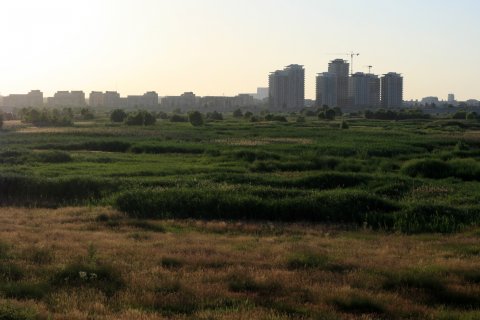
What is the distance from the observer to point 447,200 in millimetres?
23281

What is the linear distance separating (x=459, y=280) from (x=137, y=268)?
5857 millimetres

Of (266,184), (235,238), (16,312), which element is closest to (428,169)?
(266,184)

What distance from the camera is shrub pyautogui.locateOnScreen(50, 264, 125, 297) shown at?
33.8 ft

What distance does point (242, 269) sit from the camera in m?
11.7

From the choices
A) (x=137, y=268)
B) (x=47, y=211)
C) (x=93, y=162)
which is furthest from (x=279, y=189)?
(x=93, y=162)

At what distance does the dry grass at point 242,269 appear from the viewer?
29.9ft

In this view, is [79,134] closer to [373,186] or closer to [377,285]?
[373,186]

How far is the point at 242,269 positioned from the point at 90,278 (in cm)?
279

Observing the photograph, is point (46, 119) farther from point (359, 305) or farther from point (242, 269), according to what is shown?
point (359, 305)

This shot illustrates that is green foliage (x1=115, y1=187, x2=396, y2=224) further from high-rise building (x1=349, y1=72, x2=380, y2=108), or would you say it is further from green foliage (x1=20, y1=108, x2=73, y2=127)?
high-rise building (x1=349, y1=72, x2=380, y2=108)

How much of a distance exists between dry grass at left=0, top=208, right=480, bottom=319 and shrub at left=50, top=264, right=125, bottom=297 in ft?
0.53

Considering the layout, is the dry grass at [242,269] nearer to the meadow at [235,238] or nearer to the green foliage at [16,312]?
the meadow at [235,238]

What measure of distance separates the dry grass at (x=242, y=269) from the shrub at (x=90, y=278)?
6.4 inches

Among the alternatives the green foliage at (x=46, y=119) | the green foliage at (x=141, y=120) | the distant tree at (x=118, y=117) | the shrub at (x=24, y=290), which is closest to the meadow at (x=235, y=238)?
the shrub at (x=24, y=290)
